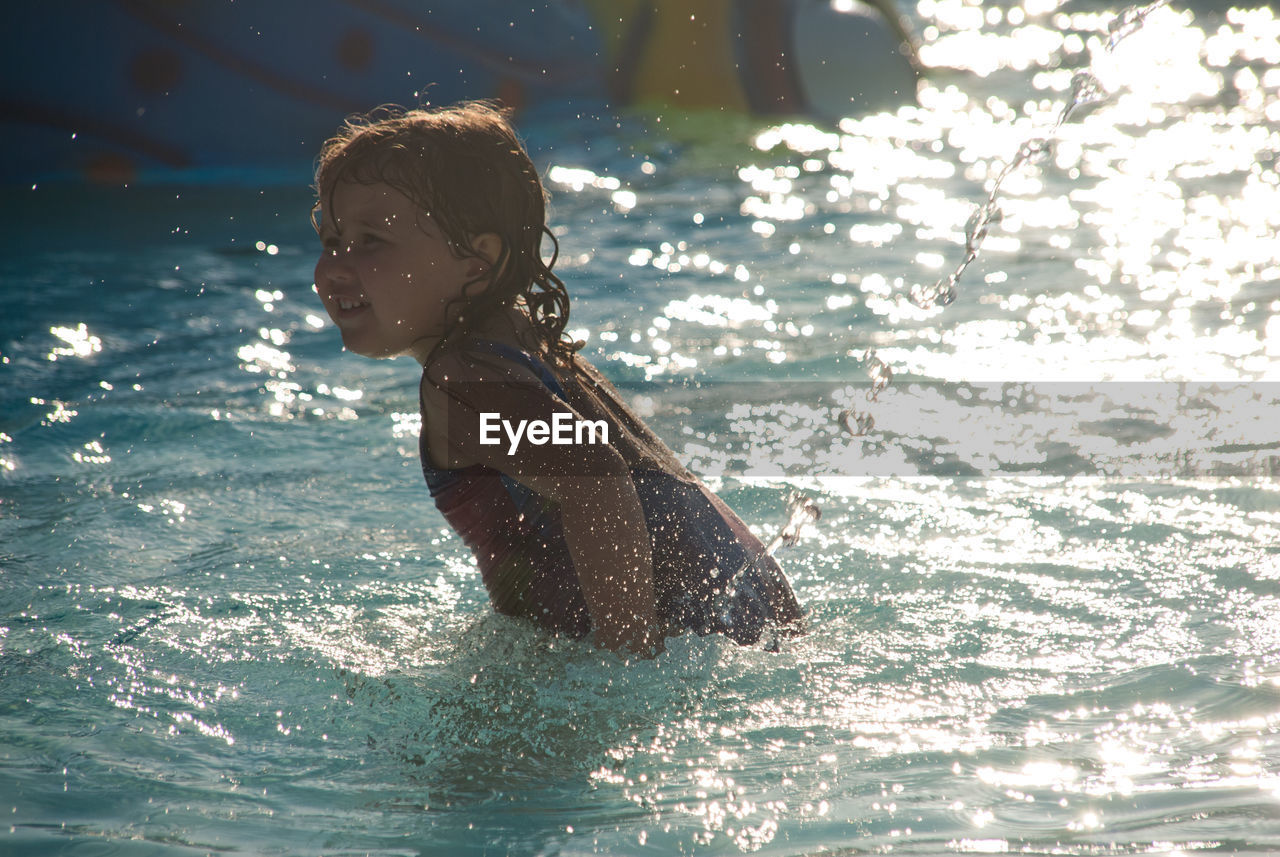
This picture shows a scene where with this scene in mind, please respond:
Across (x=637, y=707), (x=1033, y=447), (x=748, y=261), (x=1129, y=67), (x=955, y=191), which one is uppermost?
(x=1129, y=67)

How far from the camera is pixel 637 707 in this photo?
7.39ft

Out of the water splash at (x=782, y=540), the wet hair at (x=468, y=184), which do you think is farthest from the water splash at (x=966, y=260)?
the wet hair at (x=468, y=184)

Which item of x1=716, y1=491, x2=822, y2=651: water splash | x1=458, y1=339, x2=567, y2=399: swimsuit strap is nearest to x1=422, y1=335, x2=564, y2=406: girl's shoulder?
x1=458, y1=339, x2=567, y2=399: swimsuit strap

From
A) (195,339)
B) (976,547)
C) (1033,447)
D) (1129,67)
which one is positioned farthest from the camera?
(1129,67)

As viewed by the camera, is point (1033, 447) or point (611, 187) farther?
point (611, 187)

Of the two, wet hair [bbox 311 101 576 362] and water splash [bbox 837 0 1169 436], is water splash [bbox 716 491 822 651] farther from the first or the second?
water splash [bbox 837 0 1169 436]

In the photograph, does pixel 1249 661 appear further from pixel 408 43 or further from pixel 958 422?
pixel 408 43

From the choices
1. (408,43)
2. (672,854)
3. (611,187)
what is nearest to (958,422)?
(672,854)

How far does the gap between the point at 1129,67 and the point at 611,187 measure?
4.90 meters

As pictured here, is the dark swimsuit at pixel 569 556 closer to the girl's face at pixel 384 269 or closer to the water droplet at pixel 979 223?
the girl's face at pixel 384 269

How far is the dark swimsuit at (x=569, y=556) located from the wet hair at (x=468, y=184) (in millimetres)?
219

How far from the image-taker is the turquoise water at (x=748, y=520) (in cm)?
196
